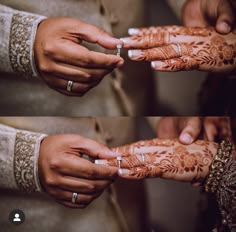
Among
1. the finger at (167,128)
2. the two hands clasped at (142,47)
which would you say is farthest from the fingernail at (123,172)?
the two hands clasped at (142,47)

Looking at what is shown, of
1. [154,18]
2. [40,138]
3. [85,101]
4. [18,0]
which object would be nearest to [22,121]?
[40,138]

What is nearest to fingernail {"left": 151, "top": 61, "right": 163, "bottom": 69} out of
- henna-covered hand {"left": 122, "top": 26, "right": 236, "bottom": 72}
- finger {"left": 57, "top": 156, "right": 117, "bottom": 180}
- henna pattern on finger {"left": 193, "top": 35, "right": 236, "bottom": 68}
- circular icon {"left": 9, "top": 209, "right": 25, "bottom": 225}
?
henna-covered hand {"left": 122, "top": 26, "right": 236, "bottom": 72}

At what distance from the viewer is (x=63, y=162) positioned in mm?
1423

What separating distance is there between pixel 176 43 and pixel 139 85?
0.52 ft

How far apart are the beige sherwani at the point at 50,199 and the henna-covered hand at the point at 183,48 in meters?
0.20

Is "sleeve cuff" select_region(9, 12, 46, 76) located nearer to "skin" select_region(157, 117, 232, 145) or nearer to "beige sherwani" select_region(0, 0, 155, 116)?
"beige sherwani" select_region(0, 0, 155, 116)

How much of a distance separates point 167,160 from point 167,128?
92mm

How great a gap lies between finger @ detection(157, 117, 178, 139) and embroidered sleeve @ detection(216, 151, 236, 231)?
18 cm

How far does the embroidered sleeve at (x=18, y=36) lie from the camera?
1.39m

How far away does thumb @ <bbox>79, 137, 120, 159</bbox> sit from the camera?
1421mm

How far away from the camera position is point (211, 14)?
1432 millimetres

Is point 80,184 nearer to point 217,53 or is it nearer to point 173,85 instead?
point 173,85

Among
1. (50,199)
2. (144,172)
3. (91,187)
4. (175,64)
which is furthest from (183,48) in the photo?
(50,199)

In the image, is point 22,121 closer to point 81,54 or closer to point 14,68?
point 14,68
